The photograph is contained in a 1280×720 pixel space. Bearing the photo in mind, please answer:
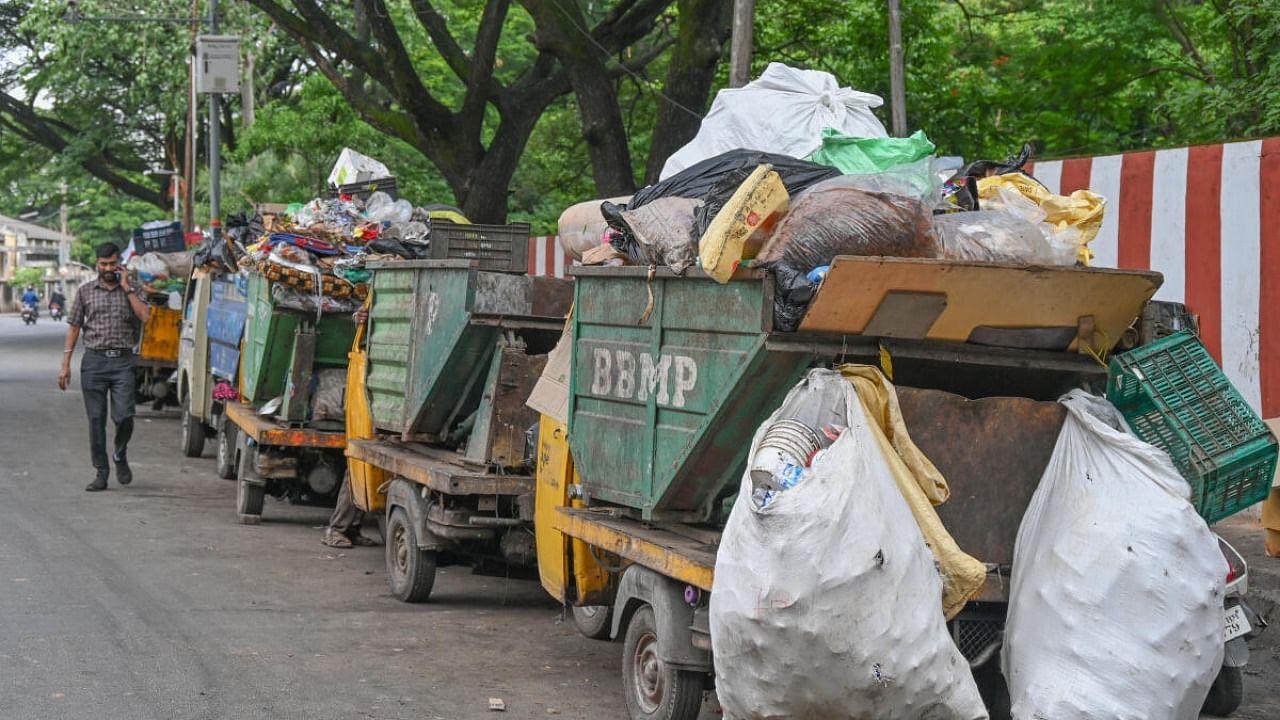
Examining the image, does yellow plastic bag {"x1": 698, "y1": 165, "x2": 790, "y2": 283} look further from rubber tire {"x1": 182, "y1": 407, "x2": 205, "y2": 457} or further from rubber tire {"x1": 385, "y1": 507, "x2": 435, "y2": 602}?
rubber tire {"x1": 182, "y1": 407, "x2": 205, "y2": 457}

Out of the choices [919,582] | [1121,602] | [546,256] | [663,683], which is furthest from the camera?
[546,256]

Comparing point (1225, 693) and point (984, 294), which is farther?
point (1225, 693)

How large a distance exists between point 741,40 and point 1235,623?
8130 mm

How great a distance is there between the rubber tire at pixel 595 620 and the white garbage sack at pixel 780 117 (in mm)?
2020

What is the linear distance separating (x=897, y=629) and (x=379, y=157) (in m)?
24.2

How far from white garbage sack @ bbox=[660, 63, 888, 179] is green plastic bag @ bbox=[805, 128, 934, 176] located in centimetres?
20

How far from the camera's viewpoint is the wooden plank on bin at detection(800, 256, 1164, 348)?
4852mm

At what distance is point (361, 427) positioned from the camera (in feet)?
31.9

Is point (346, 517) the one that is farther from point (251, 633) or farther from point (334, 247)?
point (251, 633)

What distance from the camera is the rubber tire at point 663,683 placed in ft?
18.2

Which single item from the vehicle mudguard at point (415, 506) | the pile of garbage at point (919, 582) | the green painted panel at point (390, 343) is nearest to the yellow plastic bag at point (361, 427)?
the green painted panel at point (390, 343)

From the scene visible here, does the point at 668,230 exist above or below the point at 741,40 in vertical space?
below

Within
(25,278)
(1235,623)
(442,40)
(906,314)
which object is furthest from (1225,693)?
(25,278)

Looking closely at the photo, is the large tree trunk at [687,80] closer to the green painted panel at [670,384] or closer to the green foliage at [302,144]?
the green painted panel at [670,384]
